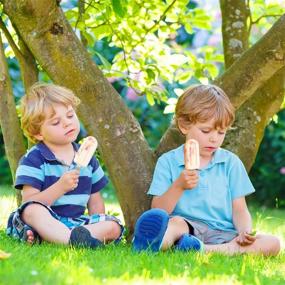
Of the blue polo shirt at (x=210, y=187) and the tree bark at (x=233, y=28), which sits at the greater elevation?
the tree bark at (x=233, y=28)

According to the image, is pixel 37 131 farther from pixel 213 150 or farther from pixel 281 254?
pixel 281 254

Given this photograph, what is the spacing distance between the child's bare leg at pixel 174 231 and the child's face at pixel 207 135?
1.34 ft

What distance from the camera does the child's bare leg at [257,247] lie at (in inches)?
148

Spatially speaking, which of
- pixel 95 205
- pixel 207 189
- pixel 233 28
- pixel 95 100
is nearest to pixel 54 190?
pixel 95 205

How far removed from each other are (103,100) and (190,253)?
→ 108 cm

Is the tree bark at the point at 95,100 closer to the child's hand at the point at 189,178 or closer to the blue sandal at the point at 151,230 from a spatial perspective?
the child's hand at the point at 189,178

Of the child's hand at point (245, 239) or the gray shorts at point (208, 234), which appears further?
the gray shorts at point (208, 234)

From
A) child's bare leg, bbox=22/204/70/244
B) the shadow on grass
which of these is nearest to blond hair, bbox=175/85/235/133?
the shadow on grass

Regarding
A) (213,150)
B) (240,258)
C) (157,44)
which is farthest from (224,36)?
(240,258)

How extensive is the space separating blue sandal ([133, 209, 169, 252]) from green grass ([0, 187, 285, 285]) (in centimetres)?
7

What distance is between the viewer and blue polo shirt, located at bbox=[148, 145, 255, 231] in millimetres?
4020

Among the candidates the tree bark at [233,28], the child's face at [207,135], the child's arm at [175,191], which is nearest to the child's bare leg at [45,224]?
the child's arm at [175,191]

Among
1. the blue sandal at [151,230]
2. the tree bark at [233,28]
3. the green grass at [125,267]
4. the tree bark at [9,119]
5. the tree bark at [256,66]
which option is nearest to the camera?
the green grass at [125,267]

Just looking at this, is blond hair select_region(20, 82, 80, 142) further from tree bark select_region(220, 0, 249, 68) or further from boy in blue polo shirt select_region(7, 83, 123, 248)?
tree bark select_region(220, 0, 249, 68)
